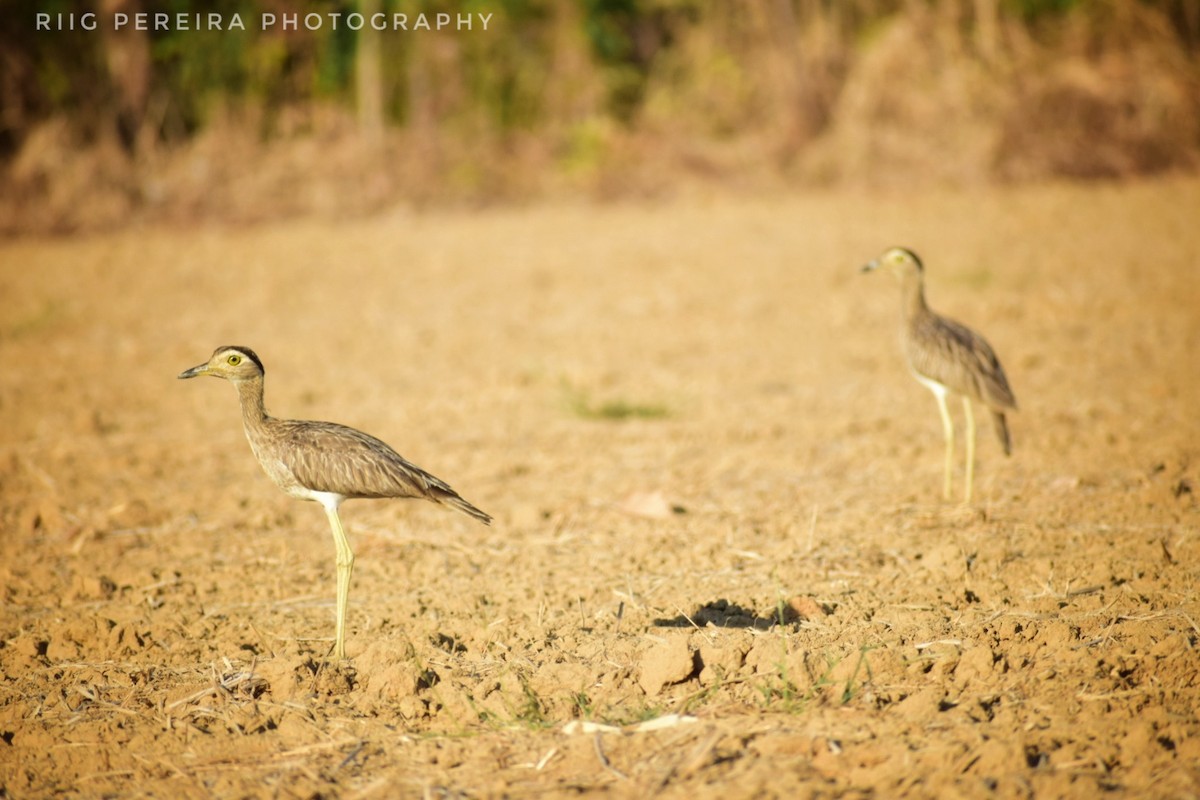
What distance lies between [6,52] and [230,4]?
9.69 ft

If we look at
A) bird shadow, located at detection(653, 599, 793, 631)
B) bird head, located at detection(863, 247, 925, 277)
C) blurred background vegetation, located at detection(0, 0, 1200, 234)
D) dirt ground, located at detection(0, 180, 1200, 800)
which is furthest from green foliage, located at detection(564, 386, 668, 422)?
blurred background vegetation, located at detection(0, 0, 1200, 234)

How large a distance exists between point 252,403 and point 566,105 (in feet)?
43.8

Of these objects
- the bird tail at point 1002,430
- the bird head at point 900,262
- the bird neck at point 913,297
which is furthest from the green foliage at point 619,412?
the bird tail at point 1002,430

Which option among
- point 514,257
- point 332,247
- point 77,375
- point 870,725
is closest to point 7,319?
point 77,375

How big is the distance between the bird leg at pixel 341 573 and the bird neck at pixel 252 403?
447 mm

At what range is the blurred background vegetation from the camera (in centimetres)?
1453

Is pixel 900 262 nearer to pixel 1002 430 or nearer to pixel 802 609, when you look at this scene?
Result: pixel 1002 430

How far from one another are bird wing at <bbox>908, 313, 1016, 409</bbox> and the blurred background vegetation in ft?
30.2

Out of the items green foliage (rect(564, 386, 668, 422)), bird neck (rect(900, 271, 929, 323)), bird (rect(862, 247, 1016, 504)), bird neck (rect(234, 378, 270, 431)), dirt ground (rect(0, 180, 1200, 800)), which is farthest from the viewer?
green foliage (rect(564, 386, 668, 422))

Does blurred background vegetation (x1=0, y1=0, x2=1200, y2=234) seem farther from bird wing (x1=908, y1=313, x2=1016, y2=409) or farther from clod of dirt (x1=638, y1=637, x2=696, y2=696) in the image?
clod of dirt (x1=638, y1=637, x2=696, y2=696)

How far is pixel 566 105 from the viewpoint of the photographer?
57.0 ft

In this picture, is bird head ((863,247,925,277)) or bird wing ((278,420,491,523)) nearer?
bird wing ((278,420,491,523))

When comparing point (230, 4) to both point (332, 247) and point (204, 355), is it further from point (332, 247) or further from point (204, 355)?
point (204, 355)

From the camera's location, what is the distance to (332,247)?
45.1 feet
